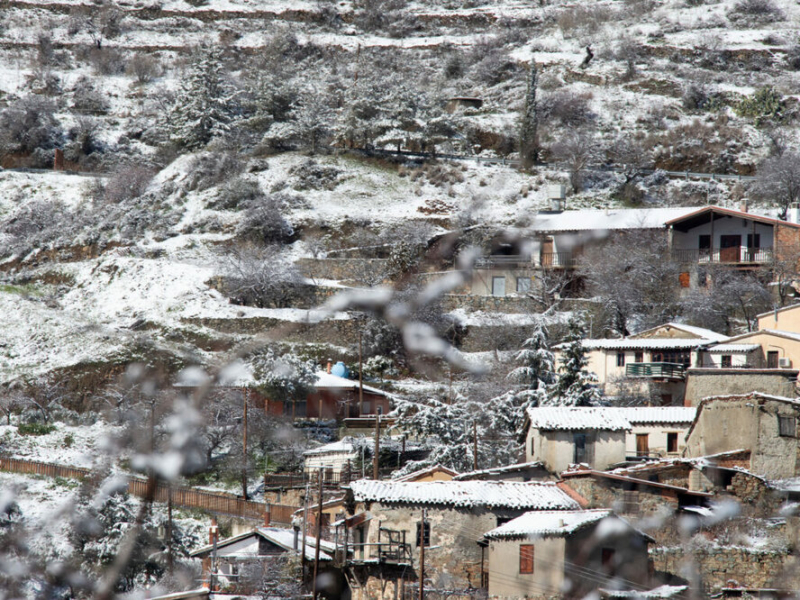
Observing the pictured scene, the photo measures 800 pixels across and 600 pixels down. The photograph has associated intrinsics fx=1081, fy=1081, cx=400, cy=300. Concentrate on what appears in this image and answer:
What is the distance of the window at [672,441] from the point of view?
28016 millimetres

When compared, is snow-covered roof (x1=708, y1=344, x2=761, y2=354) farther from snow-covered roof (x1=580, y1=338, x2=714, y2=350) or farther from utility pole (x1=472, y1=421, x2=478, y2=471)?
utility pole (x1=472, y1=421, x2=478, y2=471)

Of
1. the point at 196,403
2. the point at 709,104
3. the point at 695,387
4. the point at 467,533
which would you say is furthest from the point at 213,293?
the point at 196,403

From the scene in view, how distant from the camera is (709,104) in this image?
73938 millimetres

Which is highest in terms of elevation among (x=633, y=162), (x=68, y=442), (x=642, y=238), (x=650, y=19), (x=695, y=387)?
(x=650, y=19)

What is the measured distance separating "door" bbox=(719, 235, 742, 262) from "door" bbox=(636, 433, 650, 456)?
19.3 metres

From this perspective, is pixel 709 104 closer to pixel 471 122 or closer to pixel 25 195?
pixel 471 122

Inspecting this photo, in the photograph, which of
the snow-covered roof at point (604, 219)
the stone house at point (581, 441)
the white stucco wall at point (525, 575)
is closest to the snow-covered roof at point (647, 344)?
the stone house at point (581, 441)

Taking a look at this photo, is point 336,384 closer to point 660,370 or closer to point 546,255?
point 660,370

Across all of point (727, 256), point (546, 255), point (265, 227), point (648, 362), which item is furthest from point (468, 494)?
point (265, 227)

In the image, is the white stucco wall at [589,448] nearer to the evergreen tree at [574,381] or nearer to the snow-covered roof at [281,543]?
the evergreen tree at [574,381]

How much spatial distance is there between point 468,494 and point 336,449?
35.8ft

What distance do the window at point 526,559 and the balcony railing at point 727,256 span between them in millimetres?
28037

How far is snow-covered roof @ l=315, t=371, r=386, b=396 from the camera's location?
37.9 metres

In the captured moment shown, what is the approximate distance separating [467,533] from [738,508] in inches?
223
